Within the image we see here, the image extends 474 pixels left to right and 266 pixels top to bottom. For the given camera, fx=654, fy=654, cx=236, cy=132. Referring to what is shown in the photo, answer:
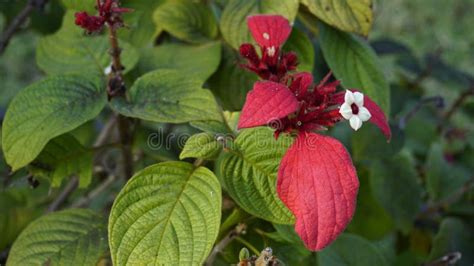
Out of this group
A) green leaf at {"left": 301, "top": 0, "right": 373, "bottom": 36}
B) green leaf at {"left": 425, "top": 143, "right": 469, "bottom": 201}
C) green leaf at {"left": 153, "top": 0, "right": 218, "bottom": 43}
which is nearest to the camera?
green leaf at {"left": 301, "top": 0, "right": 373, "bottom": 36}

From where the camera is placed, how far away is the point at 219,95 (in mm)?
1167

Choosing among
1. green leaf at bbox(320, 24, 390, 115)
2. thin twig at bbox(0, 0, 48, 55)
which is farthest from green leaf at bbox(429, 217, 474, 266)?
thin twig at bbox(0, 0, 48, 55)

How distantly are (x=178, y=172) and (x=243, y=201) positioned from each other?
96mm

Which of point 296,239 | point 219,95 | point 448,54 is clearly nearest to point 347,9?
point 219,95

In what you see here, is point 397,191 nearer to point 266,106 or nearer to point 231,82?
point 231,82

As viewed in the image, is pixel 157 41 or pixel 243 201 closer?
pixel 243 201

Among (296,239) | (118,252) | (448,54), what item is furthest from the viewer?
(448,54)

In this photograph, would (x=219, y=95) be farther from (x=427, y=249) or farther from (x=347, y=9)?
(x=427, y=249)

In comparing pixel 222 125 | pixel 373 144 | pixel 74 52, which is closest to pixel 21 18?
pixel 74 52

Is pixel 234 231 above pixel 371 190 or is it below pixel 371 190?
above

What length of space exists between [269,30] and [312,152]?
0.68 feet

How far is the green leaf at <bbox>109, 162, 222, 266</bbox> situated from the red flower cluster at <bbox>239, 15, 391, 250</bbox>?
4.2 inches

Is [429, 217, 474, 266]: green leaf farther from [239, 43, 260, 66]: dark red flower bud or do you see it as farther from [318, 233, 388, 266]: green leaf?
[239, 43, 260, 66]: dark red flower bud

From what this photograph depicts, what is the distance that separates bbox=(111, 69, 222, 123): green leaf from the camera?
2.93 ft
